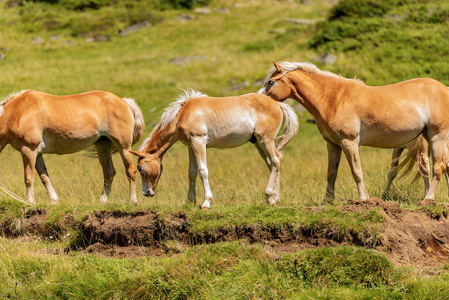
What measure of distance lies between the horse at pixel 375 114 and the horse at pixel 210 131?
0.55 metres

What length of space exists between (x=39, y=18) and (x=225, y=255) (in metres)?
39.1

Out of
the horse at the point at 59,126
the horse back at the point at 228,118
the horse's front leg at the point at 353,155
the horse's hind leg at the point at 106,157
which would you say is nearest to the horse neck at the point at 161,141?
the horse back at the point at 228,118

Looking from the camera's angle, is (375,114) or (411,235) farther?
(375,114)

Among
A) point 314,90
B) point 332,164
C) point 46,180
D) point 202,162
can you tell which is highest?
point 314,90

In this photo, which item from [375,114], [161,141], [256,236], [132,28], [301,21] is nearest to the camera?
[256,236]

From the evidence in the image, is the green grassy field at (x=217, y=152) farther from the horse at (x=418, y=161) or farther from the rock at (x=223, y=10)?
the horse at (x=418, y=161)

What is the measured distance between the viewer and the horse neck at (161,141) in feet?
→ 35.5

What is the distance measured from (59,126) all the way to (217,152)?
10.1 meters

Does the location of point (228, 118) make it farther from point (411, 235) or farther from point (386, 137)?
point (411, 235)

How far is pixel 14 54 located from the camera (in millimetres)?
36250

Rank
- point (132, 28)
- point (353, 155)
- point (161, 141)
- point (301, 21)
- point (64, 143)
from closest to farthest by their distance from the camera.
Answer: point (353, 155), point (161, 141), point (64, 143), point (301, 21), point (132, 28)

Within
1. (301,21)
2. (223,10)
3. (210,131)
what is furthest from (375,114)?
(223,10)

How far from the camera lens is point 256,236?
9219 mm

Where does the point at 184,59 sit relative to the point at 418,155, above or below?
below
